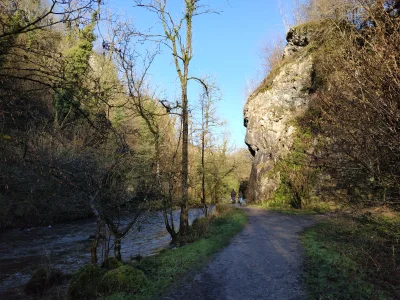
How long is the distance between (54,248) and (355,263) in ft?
41.3

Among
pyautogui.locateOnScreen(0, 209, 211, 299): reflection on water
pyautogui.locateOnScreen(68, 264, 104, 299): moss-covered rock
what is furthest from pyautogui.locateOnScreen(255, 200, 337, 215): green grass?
pyautogui.locateOnScreen(68, 264, 104, 299): moss-covered rock

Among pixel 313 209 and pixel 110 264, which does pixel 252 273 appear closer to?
pixel 110 264

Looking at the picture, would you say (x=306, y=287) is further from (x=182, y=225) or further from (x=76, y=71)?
(x=182, y=225)

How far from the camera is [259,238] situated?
10633 mm

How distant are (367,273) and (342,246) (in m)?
2.17

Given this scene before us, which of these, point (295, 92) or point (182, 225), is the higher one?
point (295, 92)

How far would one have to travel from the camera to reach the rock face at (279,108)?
2361 cm

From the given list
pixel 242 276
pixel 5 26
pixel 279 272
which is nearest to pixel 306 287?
pixel 279 272

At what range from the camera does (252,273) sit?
697 centimetres

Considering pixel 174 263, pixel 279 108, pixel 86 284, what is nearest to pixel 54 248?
pixel 174 263

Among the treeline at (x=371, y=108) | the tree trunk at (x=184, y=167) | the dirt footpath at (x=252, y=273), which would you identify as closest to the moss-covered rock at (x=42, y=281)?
the dirt footpath at (x=252, y=273)

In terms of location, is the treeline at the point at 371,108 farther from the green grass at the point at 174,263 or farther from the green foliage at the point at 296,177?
the green foliage at the point at 296,177

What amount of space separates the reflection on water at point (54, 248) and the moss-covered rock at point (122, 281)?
235cm

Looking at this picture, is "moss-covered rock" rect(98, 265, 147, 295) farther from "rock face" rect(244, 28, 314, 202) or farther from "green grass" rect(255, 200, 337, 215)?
"rock face" rect(244, 28, 314, 202)
